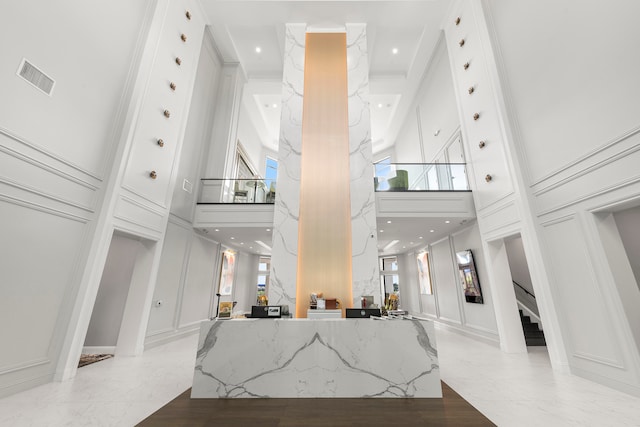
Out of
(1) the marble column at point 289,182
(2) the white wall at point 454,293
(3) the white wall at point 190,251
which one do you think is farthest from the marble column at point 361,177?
(3) the white wall at point 190,251

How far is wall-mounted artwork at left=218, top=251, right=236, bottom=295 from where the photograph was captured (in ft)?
27.7

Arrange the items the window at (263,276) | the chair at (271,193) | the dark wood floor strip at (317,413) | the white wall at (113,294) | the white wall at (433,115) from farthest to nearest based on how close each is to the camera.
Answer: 1. the window at (263,276)
2. the white wall at (433,115)
3. the chair at (271,193)
4. the white wall at (113,294)
5. the dark wood floor strip at (317,413)

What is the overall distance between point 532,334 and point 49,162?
9.75m

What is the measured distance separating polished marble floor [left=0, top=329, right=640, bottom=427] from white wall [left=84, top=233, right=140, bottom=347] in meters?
0.93

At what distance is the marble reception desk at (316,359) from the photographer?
3.04 metres

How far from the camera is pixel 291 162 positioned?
20.4 ft

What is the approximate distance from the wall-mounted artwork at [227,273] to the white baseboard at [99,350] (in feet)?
10.8

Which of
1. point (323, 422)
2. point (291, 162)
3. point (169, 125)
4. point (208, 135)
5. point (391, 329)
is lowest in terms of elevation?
point (323, 422)

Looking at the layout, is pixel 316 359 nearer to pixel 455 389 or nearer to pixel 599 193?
pixel 455 389

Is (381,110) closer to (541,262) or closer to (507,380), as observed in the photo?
(541,262)

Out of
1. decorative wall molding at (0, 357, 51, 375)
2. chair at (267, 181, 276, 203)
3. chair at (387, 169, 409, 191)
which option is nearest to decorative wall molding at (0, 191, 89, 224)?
decorative wall molding at (0, 357, 51, 375)

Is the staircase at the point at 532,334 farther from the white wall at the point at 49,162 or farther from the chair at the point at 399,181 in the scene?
the white wall at the point at 49,162

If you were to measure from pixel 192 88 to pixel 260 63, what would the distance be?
354cm

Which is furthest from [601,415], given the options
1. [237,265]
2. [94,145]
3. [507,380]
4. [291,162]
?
[237,265]
